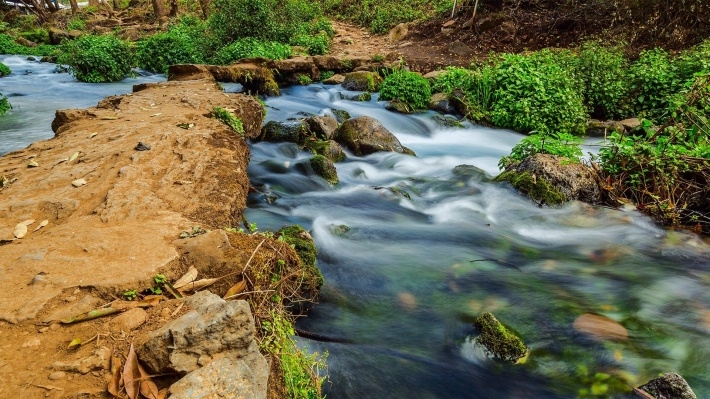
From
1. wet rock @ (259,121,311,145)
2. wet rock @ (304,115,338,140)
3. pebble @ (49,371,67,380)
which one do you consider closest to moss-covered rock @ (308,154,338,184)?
wet rock @ (259,121,311,145)

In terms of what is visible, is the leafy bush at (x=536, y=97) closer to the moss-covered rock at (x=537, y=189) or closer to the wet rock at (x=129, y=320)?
the moss-covered rock at (x=537, y=189)

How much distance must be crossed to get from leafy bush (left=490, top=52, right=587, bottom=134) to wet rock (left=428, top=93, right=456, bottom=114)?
3.77 ft

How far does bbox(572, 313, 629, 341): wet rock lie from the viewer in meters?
3.77

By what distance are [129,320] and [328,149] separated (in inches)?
219

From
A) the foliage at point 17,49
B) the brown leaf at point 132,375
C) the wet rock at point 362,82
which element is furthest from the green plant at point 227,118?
the foliage at point 17,49

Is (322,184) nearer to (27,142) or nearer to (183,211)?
(183,211)

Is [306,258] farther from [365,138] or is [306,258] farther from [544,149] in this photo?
[365,138]

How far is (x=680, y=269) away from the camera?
4895mm

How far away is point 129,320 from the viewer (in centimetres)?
248

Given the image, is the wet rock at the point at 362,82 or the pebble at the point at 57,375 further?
the wet rock at the point at 362,82

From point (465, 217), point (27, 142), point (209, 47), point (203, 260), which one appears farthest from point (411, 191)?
point (209, 47)

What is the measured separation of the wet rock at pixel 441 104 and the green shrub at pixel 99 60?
923 centimetres

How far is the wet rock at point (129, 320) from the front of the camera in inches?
96.0

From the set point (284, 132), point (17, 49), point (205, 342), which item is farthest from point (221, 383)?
point (17, 49)
